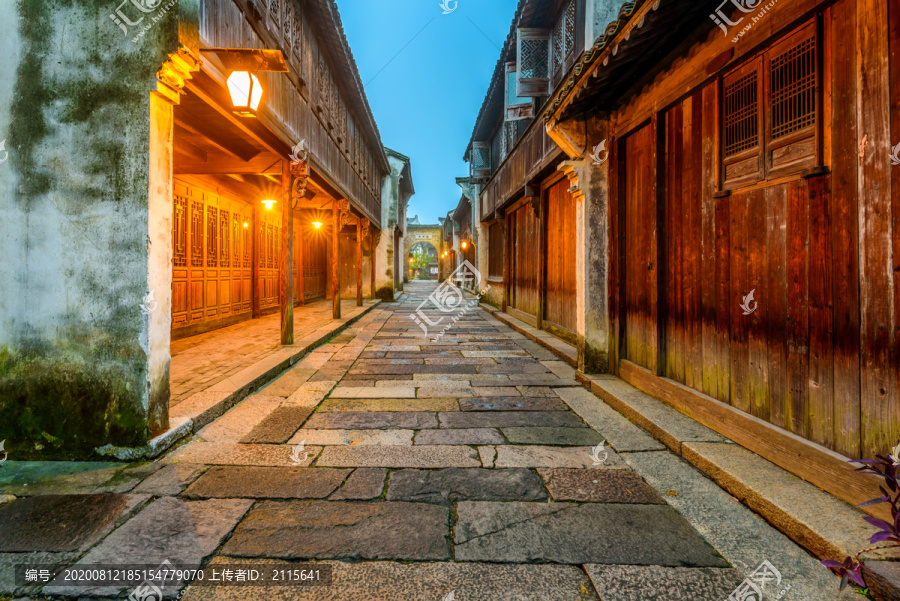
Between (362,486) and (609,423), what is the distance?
2400mm

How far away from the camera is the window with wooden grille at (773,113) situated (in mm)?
2559

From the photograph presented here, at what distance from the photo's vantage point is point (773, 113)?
284 centimetres

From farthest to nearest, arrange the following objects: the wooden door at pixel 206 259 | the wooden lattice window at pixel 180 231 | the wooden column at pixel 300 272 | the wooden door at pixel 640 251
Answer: the wooden column at pixel 300 272 → the wooden door at pixel 206 259 → the wooden lattice window at pixel 180 231 → the wooden door at pixel 640 251

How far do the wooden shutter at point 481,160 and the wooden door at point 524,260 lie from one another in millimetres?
3430

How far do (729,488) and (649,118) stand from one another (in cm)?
361

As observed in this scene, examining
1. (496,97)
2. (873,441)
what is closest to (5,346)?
(873,441)

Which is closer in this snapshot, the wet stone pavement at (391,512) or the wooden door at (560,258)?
the wet stone pavement at (391,512)

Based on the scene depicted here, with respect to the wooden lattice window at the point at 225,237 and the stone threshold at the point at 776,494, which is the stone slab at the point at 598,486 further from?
Answer: the wooden lattice window at the point at 225,237

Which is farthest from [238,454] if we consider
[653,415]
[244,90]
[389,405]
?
[653,415]

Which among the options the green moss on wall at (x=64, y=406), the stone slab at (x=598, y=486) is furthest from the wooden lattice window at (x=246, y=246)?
the stone slab at (x=598, y=486)

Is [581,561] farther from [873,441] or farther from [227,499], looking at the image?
[227,499]

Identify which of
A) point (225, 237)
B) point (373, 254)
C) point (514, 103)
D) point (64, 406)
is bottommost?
point (64, 406)

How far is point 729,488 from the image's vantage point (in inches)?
102

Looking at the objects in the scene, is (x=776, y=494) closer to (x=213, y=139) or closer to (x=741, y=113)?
(x=741, y=113)
